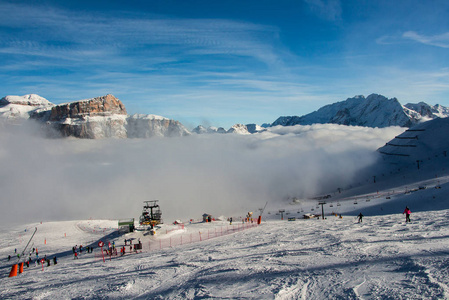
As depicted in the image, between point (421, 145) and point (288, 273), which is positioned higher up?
point (421, 145)

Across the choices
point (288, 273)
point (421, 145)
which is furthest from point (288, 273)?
point (421, 145)

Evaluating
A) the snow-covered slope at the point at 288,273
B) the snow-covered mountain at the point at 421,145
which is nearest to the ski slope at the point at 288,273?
the snow-covered slope at the point at 288,273

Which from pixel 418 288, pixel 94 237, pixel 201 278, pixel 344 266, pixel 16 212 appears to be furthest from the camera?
pixel 16 212

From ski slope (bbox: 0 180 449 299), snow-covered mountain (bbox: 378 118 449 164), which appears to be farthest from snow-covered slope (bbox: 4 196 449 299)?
snow-covered mountain (bbox: 378 118 449 164)

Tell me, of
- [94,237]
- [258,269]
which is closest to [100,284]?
[258,269]

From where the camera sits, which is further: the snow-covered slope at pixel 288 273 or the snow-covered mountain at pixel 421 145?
the snow-covered mountain at pixel 421 145

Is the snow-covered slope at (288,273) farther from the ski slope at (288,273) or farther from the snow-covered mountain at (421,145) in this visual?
the snow-covered mountain at (421,145)

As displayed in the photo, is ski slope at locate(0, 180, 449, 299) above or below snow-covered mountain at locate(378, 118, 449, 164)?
below

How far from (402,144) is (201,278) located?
136844mm

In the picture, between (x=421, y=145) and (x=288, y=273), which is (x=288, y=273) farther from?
(x=421, y=145)

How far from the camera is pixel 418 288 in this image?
11.6 metres

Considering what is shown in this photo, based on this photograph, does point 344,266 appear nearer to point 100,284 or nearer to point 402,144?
point 100,284

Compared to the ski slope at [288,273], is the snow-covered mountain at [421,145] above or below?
above

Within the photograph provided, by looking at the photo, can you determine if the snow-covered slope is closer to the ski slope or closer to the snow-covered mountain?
the ski slope
